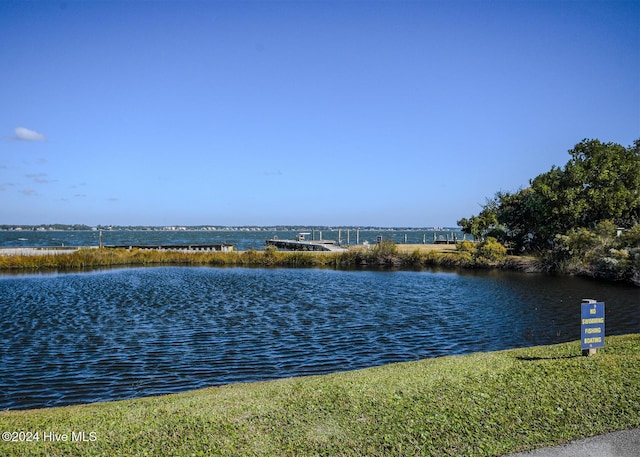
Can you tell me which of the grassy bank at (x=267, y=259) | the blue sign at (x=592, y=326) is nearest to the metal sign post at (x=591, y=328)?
the blue sign at (x=592, y=326)

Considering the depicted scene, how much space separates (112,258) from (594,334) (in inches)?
1641

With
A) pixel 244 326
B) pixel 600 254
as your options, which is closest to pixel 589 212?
pixel 600 254

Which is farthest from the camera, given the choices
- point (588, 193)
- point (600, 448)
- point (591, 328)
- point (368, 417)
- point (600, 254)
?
point (588, 193)

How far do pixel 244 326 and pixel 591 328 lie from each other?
1116cm

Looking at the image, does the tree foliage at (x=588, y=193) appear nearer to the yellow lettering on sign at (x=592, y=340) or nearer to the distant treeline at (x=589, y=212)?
the distant treeline at (x=589, y=212)

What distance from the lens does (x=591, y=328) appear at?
9.90 metres

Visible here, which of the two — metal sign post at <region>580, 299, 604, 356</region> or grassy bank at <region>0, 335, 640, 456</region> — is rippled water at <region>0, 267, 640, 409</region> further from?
metal sign post at <region>580, 299, 604, 356</region>

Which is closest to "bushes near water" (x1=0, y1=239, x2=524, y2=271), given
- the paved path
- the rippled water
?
the rippled water

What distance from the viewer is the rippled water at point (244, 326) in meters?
12.0

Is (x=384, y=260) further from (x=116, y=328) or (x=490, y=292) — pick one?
(x=116, y=328)

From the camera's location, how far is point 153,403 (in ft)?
25.6

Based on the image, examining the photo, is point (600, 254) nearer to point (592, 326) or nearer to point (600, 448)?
point (592, 326)

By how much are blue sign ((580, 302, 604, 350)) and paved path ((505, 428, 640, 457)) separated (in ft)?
11.8

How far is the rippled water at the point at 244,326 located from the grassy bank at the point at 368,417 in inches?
147
